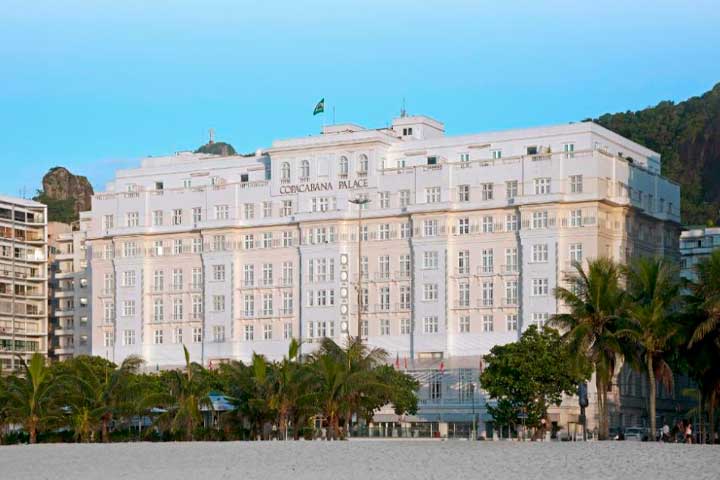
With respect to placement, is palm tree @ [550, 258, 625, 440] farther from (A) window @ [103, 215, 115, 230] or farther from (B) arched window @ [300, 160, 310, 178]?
(A) window @ [103, 215, 115, 230]

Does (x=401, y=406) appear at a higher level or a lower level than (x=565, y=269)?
lower

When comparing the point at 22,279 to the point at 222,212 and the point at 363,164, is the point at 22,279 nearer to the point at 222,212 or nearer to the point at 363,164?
the point at 222,212

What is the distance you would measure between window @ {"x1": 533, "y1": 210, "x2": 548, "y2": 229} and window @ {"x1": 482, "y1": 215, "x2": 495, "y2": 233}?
3.97 m

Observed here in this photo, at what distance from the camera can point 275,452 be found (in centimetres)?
7112

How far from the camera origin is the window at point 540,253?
125688mm

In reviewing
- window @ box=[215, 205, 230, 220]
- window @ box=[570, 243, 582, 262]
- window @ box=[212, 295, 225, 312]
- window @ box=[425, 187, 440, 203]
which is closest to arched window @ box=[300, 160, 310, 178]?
window @ box=[215, 205, 230, 220]

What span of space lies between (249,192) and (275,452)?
234 feet

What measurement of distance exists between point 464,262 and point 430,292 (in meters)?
3.62

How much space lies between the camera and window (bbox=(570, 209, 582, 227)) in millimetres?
125188

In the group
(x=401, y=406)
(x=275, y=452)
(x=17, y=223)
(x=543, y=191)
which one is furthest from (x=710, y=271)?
(x=17, y=223)

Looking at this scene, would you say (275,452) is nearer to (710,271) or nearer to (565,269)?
(710,271)

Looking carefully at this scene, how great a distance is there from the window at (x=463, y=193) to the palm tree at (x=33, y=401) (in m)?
43.5

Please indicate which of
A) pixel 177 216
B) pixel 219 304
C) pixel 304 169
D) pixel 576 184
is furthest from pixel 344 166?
pixel 576 184

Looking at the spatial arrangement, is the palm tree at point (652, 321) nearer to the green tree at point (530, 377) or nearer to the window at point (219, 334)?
the green tree at point (530, 377)
